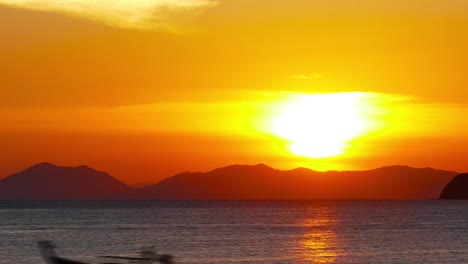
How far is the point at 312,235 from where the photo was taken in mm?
133125

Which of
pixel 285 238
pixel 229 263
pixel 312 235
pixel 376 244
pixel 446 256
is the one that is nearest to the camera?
pixel 229 263

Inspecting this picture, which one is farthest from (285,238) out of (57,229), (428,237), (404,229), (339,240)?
(57,229)

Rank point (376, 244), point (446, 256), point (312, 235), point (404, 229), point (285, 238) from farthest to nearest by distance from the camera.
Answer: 1. point (404, 229)
2. point (312, 235)
3. point (285, 238)
4. point (376, 244)
5. point (446, 256)

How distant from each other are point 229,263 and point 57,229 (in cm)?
7401

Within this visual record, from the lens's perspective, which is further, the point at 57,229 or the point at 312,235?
the point at 57,229

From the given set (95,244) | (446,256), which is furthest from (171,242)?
(446,256)

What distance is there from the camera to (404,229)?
149 m

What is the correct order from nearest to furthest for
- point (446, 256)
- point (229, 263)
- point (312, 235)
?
1. point (229, 263)
2. point (446, 256)
3. point (312, 235)

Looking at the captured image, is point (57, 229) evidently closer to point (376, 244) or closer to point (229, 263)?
point (376, 244)

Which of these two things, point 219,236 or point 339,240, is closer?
point 339,240

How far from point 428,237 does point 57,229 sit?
5784cm

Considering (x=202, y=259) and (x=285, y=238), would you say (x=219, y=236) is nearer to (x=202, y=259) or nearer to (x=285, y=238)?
(x=285, y=238)

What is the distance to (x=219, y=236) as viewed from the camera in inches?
5005

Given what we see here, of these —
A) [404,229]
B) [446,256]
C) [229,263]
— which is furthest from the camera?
[404,229]
